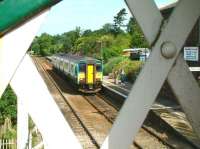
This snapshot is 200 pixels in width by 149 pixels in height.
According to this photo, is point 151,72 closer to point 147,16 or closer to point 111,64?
point 147,16

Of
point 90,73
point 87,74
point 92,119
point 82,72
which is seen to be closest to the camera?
point 92,119

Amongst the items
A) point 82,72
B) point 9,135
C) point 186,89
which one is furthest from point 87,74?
point 186,89

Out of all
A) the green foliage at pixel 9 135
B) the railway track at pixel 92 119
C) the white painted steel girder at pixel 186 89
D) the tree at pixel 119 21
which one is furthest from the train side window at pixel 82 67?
the tree at pixel 119 21

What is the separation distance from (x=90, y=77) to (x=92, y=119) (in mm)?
9763

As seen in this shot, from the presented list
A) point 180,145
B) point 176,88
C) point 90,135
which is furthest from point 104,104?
point 176,88

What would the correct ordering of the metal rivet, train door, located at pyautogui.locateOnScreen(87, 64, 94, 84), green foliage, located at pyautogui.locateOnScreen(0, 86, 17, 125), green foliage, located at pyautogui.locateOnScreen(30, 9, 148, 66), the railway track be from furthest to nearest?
1. green foliage, located at pyautogui.locateOnScreen(30, 9, 148, 66)
2. train door, located at pyautogui.locateOnScreen(87, 64, 94, 84)
3. green foliage, located at pyautogui.locateOnScreen(0, 86, 17, 125)
4. the railway track
5. the metal rivet

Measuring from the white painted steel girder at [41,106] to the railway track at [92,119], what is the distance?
1054 cm

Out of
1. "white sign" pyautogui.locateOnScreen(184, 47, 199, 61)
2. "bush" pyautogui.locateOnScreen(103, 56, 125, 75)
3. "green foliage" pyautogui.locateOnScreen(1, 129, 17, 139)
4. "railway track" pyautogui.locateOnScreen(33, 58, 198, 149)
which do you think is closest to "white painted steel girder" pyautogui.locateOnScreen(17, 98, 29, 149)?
"railway track" pyautogui.locateOnScreen(33, 58, 198, 149)

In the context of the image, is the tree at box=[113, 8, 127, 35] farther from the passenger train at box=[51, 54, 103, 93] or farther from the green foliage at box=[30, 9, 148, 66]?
the passenger train at box=[51, 54, 103, 93]

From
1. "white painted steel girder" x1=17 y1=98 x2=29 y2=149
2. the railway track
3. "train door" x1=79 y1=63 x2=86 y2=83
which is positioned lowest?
the railway track

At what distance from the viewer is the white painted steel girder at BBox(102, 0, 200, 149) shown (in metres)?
1.60

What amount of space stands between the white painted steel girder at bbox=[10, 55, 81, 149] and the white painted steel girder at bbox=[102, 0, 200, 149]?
6.4 inches

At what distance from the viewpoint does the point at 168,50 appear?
64.0 inches

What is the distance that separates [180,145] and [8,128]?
6.57 m
